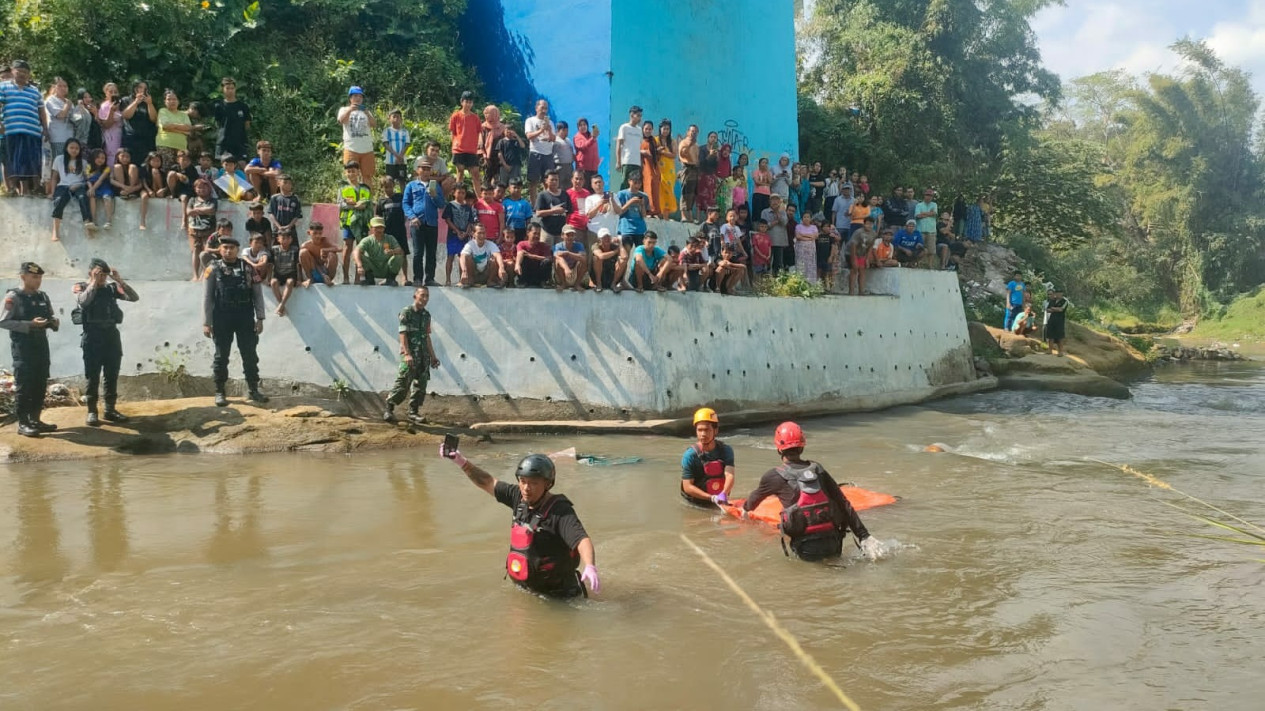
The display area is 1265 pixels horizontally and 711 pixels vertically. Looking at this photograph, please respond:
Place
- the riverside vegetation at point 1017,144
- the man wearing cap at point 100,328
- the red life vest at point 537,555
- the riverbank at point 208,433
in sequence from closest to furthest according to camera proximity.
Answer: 1. the red life vest at point 537,555
2. the riverbank at point 208,433
3. the man wearing cap at point 100,328
4. the riverside vegetation at point 1017,144

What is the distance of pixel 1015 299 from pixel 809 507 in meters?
17.6

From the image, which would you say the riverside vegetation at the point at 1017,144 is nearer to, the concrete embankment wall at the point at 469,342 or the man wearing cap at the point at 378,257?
the concrete embankment wall at the point at 469,342

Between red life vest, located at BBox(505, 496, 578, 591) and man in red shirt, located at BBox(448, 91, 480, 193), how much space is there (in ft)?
31.1

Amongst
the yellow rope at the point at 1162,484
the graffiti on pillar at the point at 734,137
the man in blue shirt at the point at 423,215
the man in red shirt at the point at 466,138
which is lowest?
the yellow rope at the point at 1162,484

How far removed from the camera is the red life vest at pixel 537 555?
596cm

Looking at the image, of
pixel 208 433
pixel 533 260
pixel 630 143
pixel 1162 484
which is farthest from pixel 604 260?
pixel 1162 484

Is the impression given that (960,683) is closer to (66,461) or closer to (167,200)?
(66,461)

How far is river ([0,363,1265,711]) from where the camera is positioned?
485 centimetres

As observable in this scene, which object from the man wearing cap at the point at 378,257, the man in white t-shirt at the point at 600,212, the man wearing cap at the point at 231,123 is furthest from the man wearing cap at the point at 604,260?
the man wearing cap at the point at 231,123

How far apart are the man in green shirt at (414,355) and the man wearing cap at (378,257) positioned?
95 centimetres

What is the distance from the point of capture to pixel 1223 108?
141ft

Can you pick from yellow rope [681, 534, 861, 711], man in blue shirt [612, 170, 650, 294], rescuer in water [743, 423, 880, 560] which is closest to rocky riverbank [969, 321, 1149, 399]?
man in blue shirt [612, 170, 650, 294]

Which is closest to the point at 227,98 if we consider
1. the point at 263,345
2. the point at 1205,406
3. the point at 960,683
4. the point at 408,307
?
the point at 263,345

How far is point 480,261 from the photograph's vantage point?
1305 cm
